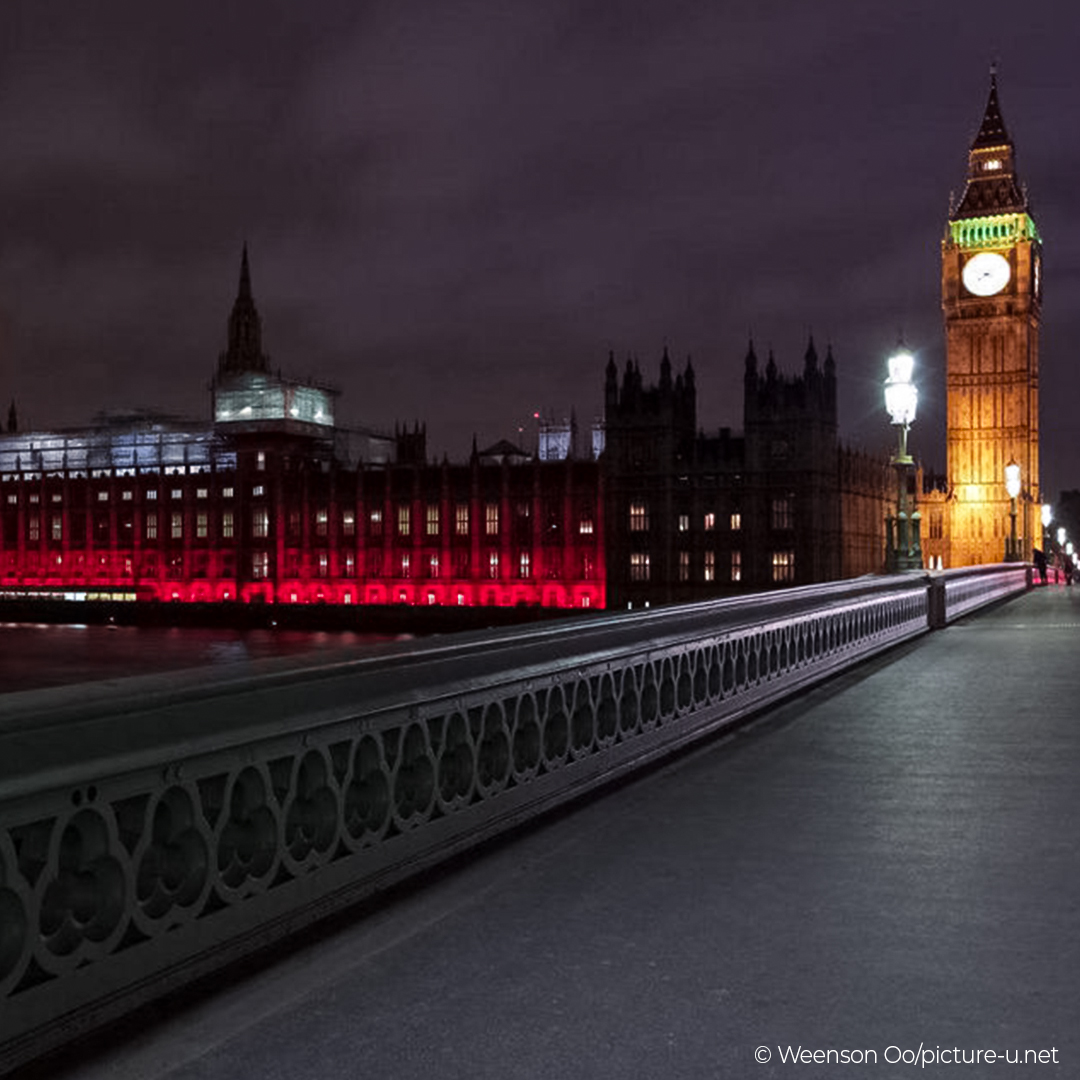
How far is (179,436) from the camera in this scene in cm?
12756

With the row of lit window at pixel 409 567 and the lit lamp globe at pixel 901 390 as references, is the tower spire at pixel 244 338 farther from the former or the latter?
the lit lamp globe at pixel 901 390

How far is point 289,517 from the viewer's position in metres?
108

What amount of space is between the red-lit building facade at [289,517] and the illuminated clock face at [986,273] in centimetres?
4477

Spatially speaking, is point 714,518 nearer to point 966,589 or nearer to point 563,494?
point 563,494

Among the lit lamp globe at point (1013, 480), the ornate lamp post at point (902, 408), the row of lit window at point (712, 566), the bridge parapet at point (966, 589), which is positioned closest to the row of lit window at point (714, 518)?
the row of lit window at point (712, 566)

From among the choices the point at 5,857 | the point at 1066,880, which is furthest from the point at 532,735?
the point at 5,857

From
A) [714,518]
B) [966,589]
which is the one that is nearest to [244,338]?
[714,518]

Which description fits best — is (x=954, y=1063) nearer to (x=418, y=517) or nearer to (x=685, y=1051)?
(x=685, y=1051)

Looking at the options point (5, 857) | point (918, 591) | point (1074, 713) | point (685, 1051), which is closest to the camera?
point (5, 857)

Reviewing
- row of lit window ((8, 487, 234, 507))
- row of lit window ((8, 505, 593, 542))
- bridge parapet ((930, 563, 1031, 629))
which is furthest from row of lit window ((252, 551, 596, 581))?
bridge parapet ((930, 563, 1031, 629))

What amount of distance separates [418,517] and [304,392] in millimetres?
31037

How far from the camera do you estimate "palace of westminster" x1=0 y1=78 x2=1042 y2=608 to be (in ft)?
301

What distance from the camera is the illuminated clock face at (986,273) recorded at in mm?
116188

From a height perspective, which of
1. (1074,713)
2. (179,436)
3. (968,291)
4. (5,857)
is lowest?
(1074,713)
